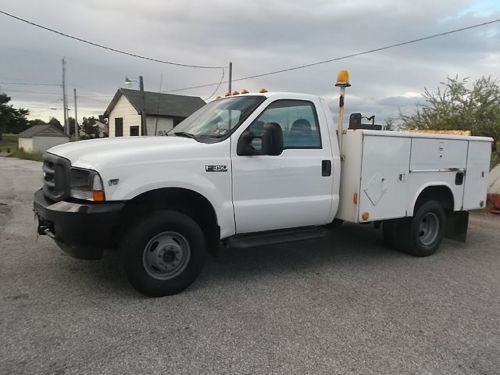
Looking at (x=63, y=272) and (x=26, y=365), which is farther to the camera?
(x=63, y=272)

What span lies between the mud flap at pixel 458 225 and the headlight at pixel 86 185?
17.0ft

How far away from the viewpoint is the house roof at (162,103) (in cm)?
3350

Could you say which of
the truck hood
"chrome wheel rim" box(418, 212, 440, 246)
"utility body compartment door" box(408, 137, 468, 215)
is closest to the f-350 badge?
the truck hood

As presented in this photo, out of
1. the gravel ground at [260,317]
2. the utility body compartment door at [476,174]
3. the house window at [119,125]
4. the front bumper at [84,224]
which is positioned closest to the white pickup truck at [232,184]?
the front bumper at [84,224]

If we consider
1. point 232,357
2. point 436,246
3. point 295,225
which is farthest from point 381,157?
point 232,357

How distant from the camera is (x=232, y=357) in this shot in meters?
3.30

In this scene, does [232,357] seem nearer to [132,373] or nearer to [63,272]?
[132,373]

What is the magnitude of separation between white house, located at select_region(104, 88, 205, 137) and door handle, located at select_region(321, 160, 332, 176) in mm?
27461

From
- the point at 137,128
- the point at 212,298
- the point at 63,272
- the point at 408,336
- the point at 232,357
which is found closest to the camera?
the point at 232,357

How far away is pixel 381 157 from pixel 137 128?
29.1 m

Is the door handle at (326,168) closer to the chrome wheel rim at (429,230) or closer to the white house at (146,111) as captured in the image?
the chrome wheel rim at (429,230)

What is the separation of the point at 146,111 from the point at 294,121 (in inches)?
1139

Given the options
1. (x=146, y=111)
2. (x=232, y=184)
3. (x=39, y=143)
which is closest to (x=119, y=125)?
(x=146, y=111)

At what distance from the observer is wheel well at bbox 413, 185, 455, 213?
6263 mm
